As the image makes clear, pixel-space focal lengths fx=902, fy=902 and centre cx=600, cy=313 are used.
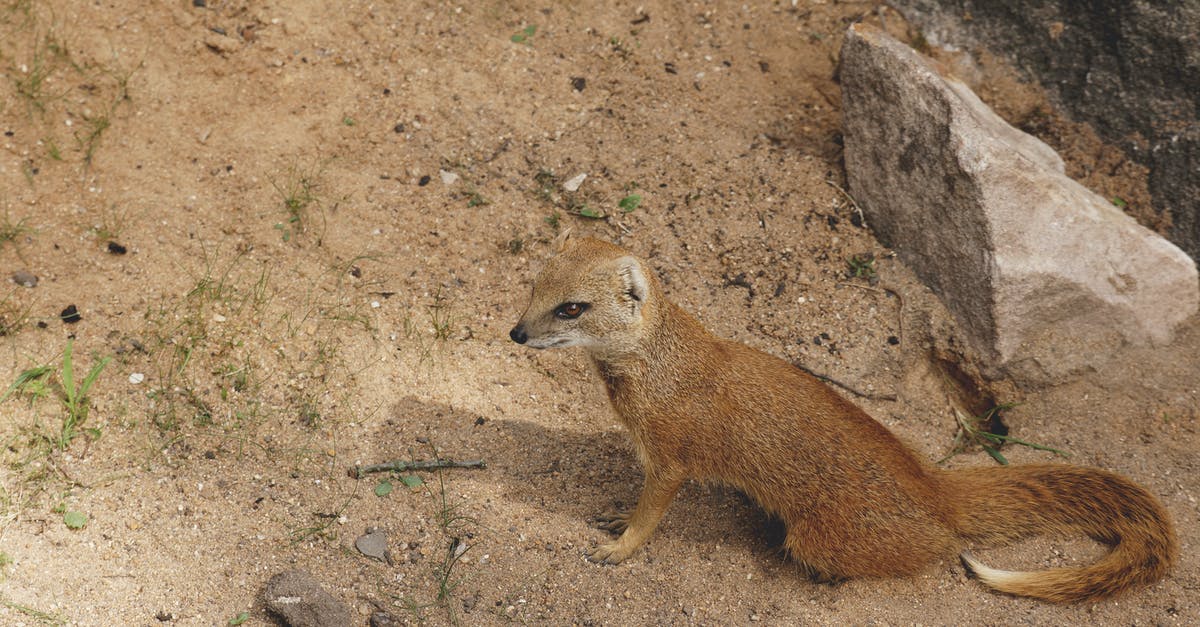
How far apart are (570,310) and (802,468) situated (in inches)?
46.2

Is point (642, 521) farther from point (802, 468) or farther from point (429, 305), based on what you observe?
point (429, 305)

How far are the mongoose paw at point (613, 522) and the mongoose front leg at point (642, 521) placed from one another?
14cm

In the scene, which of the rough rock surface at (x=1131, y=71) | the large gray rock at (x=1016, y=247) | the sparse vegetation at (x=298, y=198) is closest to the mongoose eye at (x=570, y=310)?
the sparse vegetation at (x=298, y=198)

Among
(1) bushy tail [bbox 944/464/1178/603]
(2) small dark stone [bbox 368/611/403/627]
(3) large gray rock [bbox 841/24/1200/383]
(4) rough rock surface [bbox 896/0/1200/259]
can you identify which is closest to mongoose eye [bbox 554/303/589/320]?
(2) small dark stone [bbox 368/611/403/627]

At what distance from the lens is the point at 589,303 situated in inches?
143

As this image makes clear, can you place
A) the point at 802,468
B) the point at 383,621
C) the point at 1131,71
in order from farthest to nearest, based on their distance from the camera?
the point at 1131,71 → the point at 802,468 → the point at 383,621

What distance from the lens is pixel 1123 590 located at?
3.80 meters

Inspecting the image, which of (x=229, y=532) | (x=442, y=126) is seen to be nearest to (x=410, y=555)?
(x=229, y=532)

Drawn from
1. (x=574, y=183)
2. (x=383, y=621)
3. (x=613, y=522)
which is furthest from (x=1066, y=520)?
(x=574, y=183)

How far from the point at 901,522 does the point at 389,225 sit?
10.3 feet

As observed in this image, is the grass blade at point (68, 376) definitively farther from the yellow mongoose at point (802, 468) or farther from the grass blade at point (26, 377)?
the yellow mongoose at point (802, 468)

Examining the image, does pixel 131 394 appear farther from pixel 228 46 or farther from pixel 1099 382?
pixel 1099 382

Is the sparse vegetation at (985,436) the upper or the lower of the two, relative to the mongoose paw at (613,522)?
upper

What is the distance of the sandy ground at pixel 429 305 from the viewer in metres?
3.79
